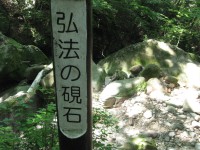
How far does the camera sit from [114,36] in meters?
8.10

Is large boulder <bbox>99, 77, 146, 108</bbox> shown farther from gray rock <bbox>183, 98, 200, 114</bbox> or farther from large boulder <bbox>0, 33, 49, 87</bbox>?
large boulder <bbox>0, 33, 49, 87</bbox>

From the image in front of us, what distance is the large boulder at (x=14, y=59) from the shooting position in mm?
6297

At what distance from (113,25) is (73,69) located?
6493 millimetres

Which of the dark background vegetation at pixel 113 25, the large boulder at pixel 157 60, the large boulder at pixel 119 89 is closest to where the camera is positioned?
the large boulder at pixel 119 89

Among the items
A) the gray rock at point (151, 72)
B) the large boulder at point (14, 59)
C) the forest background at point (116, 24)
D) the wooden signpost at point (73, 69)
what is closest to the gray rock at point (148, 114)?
the gray rock at point (151, 72)

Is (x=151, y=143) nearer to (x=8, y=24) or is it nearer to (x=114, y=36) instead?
(x=114, y=36)

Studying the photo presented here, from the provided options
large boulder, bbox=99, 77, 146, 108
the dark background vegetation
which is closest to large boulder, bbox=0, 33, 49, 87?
the dark background vegetation

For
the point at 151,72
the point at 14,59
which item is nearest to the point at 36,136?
the point at 151,72

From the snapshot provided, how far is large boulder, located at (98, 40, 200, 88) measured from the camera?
545 centimetres

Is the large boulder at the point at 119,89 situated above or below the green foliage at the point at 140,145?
above

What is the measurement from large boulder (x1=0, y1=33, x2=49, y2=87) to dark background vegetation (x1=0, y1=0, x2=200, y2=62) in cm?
89

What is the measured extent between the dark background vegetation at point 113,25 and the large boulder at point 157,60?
135 cm

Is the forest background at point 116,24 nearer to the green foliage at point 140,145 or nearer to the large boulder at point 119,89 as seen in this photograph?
the large boulder at point 119,89

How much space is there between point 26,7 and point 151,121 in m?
4.96
